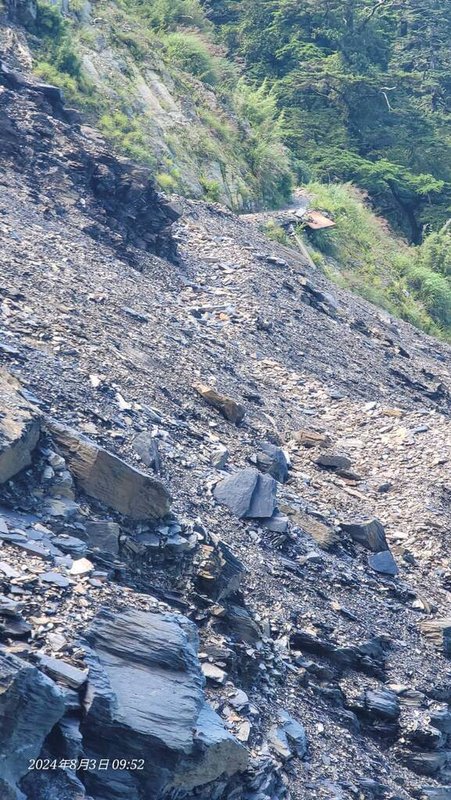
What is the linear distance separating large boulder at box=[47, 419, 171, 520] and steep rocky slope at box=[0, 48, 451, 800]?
15 mm

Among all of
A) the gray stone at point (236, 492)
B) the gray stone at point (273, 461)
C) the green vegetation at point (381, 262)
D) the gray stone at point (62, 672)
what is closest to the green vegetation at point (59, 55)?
the green vegetation at point (381, 262)

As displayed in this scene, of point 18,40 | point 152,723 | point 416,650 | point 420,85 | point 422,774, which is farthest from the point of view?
point 420,85

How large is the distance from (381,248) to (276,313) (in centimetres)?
911

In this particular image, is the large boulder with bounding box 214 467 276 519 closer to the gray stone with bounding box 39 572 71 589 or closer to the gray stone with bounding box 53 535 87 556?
the gray stone with bounding box 53 535 87 556

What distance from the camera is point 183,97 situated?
20844 mm

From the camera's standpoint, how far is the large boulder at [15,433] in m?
6.08

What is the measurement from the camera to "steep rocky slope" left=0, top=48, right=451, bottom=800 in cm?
495

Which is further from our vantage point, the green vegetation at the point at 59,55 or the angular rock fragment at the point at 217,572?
the green vegetation at the point at 59,55

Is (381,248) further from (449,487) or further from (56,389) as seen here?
(56,389)

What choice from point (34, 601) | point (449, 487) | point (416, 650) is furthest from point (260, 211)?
point (34, 601)

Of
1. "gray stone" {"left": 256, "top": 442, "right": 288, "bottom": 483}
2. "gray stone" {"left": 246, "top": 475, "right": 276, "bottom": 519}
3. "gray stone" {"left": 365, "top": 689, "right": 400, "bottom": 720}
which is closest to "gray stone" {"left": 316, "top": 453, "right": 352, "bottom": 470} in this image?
"gray stone" {"left": 256, "top": 442, "right": 288, "bottom": 483}

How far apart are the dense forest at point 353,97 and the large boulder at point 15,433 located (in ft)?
62.9

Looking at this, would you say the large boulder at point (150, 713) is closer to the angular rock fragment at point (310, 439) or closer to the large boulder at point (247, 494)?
the large boulder at point (247, 494)

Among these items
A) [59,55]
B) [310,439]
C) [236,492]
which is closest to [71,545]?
[236,492]
